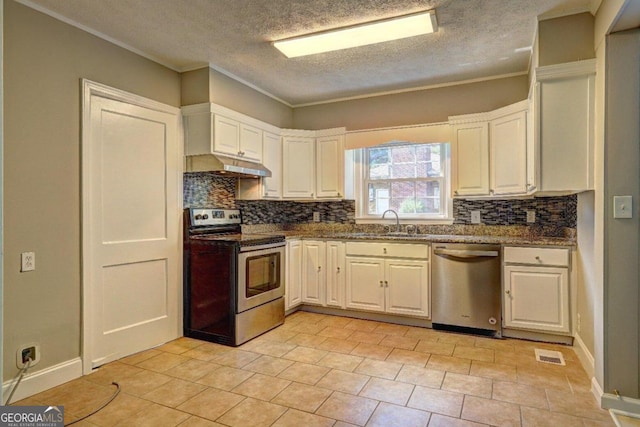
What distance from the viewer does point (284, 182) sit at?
4.51m

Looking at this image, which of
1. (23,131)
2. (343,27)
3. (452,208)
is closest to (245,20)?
(343,27)

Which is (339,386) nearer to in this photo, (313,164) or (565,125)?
(565,125)

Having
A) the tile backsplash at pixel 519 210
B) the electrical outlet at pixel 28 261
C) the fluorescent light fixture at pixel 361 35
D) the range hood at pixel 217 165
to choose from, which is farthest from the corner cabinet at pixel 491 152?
the electrical outlet at pixel 28 261

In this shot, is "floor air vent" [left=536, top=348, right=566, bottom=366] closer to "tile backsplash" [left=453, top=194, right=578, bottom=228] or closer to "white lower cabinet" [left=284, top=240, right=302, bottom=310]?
"tile backsplash" [left=453, top=194, right=578, bottom=228]

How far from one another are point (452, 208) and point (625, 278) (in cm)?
205

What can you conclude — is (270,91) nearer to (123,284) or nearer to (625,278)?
(123,284)

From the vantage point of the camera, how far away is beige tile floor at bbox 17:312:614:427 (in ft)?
6.97

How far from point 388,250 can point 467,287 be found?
82 centimetres

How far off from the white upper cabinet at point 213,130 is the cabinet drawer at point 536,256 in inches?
105

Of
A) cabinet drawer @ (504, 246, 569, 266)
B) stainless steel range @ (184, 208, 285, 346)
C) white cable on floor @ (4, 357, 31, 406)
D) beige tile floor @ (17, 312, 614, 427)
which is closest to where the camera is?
beige tile floor @ (17, 312, 614, 427)

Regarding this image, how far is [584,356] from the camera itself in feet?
9.08

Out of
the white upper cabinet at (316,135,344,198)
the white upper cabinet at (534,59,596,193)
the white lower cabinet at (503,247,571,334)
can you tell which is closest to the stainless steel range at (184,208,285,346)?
the white upper cabinet at (316,135,344,198)

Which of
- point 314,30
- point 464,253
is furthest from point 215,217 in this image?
point 464,253

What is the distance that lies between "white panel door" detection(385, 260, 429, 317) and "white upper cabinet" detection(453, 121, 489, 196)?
2.93 feet
